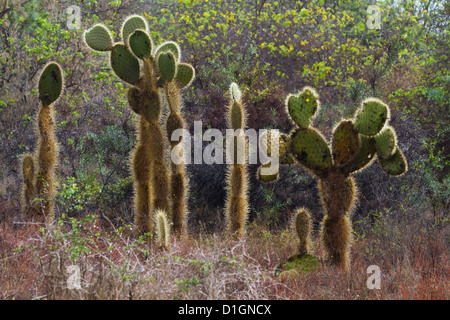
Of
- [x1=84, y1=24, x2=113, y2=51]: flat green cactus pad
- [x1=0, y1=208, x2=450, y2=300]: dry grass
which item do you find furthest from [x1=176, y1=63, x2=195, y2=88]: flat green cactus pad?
[x1=0, y1=208, x2=450, y2=300]: dry grass

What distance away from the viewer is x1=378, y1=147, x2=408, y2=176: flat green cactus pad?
4941 mm

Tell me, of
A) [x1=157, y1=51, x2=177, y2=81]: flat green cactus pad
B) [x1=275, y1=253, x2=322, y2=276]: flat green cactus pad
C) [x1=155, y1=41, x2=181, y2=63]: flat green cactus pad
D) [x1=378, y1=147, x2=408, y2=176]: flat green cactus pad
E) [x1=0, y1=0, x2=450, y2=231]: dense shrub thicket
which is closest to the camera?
[x1=275, y1=253, x2=322, y2=276]: flat green cactus pad

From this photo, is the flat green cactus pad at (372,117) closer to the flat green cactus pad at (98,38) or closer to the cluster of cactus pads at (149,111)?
the cluster of cactus pads at (149,111)

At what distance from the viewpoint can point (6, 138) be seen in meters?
8.16

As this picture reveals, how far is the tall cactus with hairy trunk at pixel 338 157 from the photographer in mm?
4867

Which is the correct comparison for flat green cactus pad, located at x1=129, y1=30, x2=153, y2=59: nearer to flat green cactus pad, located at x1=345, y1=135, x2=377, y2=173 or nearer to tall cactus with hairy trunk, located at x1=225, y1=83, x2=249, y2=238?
tall cactus with hairy trunk, located at x1=225, y1=83, x2=249, y2=238

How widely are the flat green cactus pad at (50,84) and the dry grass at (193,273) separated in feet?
4.51

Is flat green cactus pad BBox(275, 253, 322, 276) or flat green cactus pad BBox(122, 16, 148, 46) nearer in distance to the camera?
flat green cactus pad BBox(275, 253, 322, 276)

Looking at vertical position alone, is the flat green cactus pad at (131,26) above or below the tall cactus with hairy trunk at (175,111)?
above

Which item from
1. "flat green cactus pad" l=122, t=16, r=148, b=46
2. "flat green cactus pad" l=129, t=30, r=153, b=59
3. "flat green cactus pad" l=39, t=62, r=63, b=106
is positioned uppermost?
"flat green cactus pad" l=122, t=16, r=148, b=46

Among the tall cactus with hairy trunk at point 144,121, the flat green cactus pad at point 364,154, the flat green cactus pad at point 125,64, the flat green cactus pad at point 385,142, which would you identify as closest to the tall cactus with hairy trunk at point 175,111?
the tall cactus with hairy trunk at point 144,121

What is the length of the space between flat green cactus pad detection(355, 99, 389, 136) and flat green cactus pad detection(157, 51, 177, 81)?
1.91 meters
